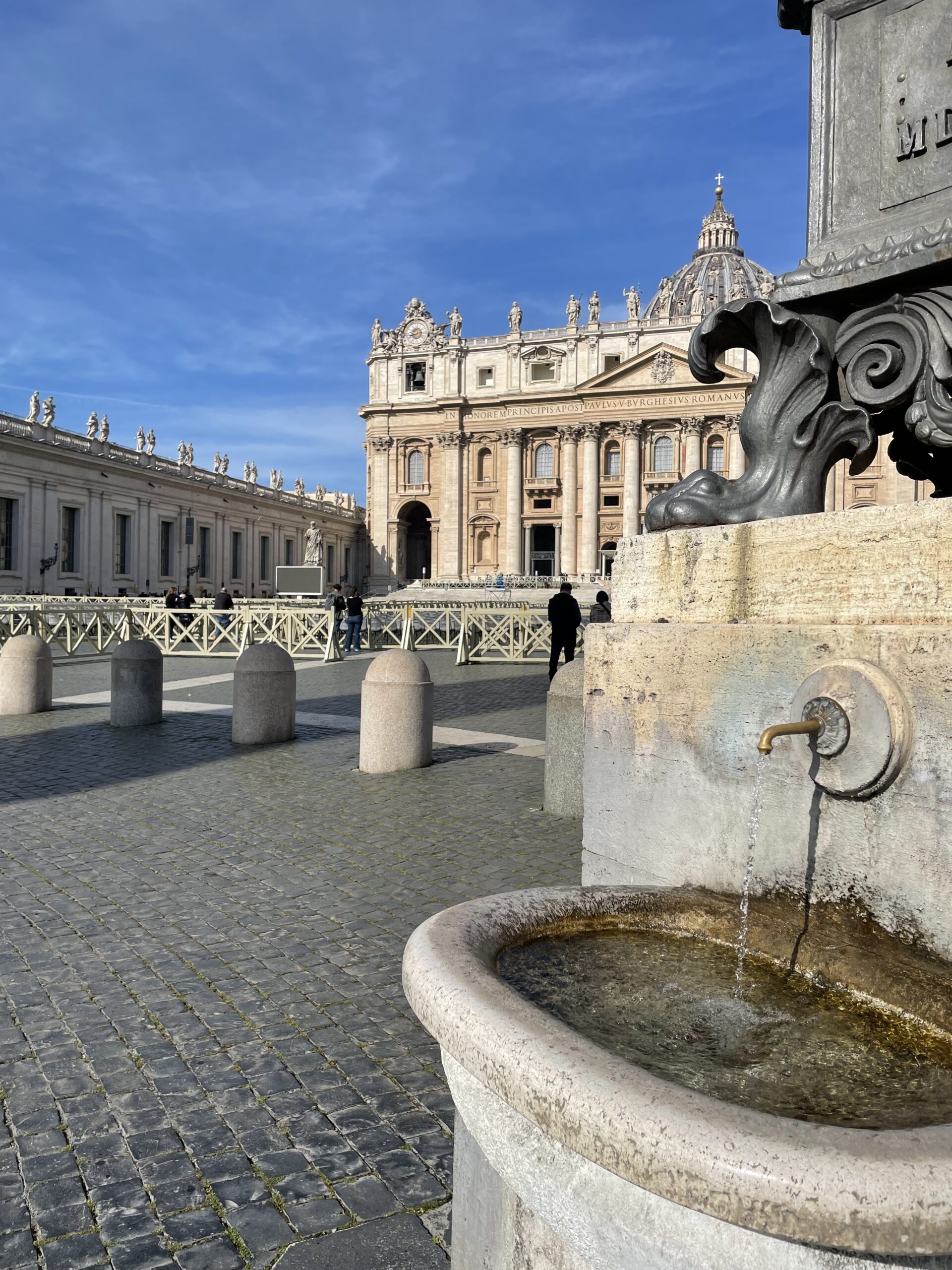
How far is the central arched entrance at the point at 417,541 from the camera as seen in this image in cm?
7175

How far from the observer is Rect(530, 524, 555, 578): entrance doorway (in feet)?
219

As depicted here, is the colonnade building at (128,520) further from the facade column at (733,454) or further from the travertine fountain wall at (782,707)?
the travertine fountain wall at (782,707)

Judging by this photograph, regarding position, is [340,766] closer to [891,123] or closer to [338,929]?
[338,929]

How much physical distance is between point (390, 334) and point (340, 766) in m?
65.8

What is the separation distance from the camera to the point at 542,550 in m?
67.2

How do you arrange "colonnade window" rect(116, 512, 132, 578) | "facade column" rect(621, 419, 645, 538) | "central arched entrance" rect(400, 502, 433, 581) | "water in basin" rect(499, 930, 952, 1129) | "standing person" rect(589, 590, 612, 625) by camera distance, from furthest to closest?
"central arched entrance" rect(400, 502, 433, 581), "facade column" rect(621, 419, 645, 538), "colonnade window" rect(116, 512, 132, 578), "standing person" rect(589, 590, 612, 625), "water in basin" rect(499, 930, 952, 1129)

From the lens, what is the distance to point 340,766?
8.01m

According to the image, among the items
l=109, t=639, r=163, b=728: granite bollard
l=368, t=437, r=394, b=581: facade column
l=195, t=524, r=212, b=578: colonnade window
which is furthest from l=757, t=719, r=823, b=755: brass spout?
l=368, t=437, r=394, b=581: facade column

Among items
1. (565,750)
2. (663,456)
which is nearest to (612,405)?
(663,456)

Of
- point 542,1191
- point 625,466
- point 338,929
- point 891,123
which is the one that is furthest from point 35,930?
point 625,466

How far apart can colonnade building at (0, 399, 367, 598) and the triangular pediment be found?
23.6 m

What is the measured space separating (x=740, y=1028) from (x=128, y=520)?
47385mm

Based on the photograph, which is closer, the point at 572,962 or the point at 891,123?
the point at 572,962

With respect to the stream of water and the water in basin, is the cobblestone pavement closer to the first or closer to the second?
the water in basin
